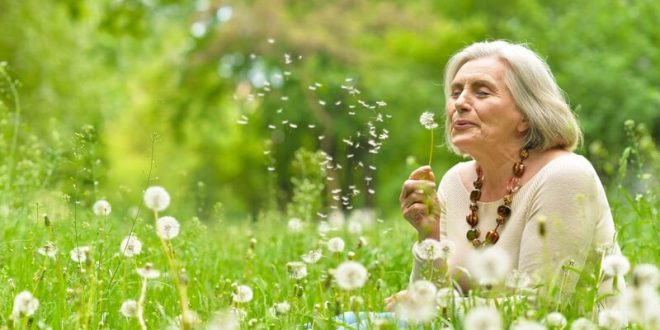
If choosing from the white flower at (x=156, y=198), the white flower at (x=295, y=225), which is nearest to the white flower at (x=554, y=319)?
the white flower at (x=156, y=198)

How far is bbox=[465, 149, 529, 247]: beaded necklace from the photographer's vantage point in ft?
11.6

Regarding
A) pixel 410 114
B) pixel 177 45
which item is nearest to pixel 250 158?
pixel 177 45

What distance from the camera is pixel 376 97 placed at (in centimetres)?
2294

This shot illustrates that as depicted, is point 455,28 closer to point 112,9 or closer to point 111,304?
point 112,9

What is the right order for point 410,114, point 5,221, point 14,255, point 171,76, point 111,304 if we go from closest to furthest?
1. point 111,304
2. point 14,255
3. point 5,221
4. point 410,114
5. point 171,76

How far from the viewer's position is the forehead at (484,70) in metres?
3.63

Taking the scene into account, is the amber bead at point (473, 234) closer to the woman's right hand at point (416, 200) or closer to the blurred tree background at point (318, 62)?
the woman's right hand at point (416, 200)

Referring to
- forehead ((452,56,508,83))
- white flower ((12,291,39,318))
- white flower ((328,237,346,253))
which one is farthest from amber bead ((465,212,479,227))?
white flower ((12,291,39,318))

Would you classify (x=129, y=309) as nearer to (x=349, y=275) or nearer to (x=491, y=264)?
(x=349, y=275)

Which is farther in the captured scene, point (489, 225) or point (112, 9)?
point (112, 9)

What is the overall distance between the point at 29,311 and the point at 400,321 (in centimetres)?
102

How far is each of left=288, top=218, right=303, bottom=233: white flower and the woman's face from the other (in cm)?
160

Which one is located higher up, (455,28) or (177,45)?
(177,45)

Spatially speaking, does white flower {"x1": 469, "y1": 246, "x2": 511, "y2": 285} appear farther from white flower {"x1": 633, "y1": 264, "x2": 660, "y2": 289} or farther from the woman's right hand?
the woman's right hand
